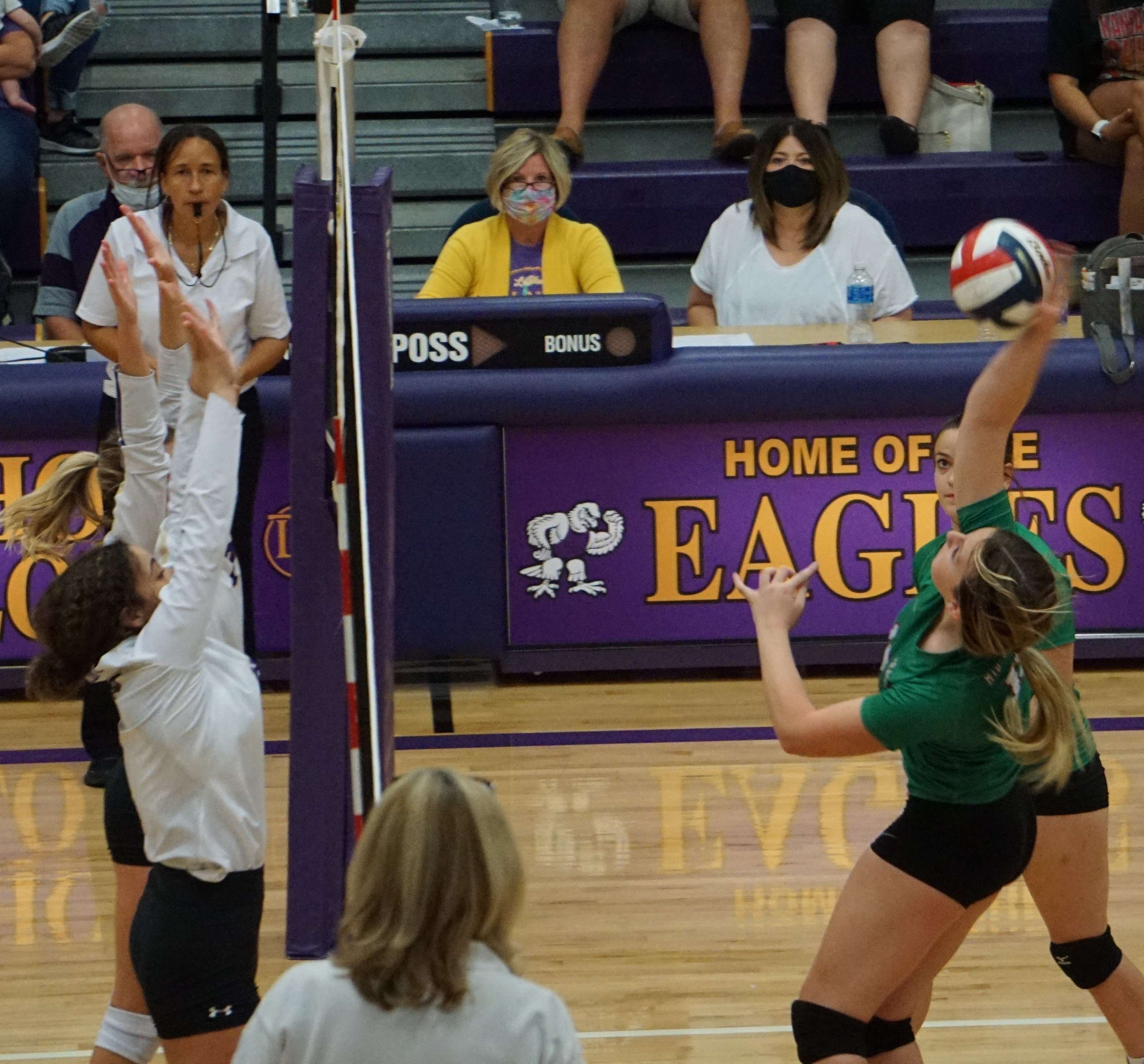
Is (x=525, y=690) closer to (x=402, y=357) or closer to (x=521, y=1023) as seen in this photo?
(x=402, y=357)

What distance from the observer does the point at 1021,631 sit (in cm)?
297

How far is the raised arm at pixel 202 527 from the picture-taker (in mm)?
3061

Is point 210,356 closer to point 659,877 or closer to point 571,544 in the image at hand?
point 659,877

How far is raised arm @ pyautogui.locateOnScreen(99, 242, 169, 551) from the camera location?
12.4ft

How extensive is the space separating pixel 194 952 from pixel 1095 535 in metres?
4.23

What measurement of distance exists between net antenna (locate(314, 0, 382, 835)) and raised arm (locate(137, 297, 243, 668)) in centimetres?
22

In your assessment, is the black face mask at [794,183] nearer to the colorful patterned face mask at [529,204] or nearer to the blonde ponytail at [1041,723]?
the colorful patterned face mask at [529,204]

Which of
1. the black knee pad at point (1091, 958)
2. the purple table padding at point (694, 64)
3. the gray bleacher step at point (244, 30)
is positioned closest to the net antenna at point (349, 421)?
the black knee pad at point (1091, 958)

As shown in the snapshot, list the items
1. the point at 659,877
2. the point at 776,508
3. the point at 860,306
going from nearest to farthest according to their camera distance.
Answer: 1. the point at 659,877
2. the point at 776,508
3. the point at 860,306

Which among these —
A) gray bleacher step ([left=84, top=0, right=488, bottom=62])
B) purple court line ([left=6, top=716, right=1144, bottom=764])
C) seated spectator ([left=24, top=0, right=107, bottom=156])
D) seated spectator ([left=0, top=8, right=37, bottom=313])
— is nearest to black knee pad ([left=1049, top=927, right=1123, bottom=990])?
purple court line ([left=6, top=716, right=1144, bottom=764])

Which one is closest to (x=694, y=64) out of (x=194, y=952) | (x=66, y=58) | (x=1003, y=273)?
(x=66, y=58)

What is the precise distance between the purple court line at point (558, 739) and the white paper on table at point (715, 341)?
4.46 feet

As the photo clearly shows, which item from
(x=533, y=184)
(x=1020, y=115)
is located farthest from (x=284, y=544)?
(x=1020, y=115)

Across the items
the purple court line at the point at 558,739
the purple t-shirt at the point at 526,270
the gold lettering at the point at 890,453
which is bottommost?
the purple court line at the point at 558,739
